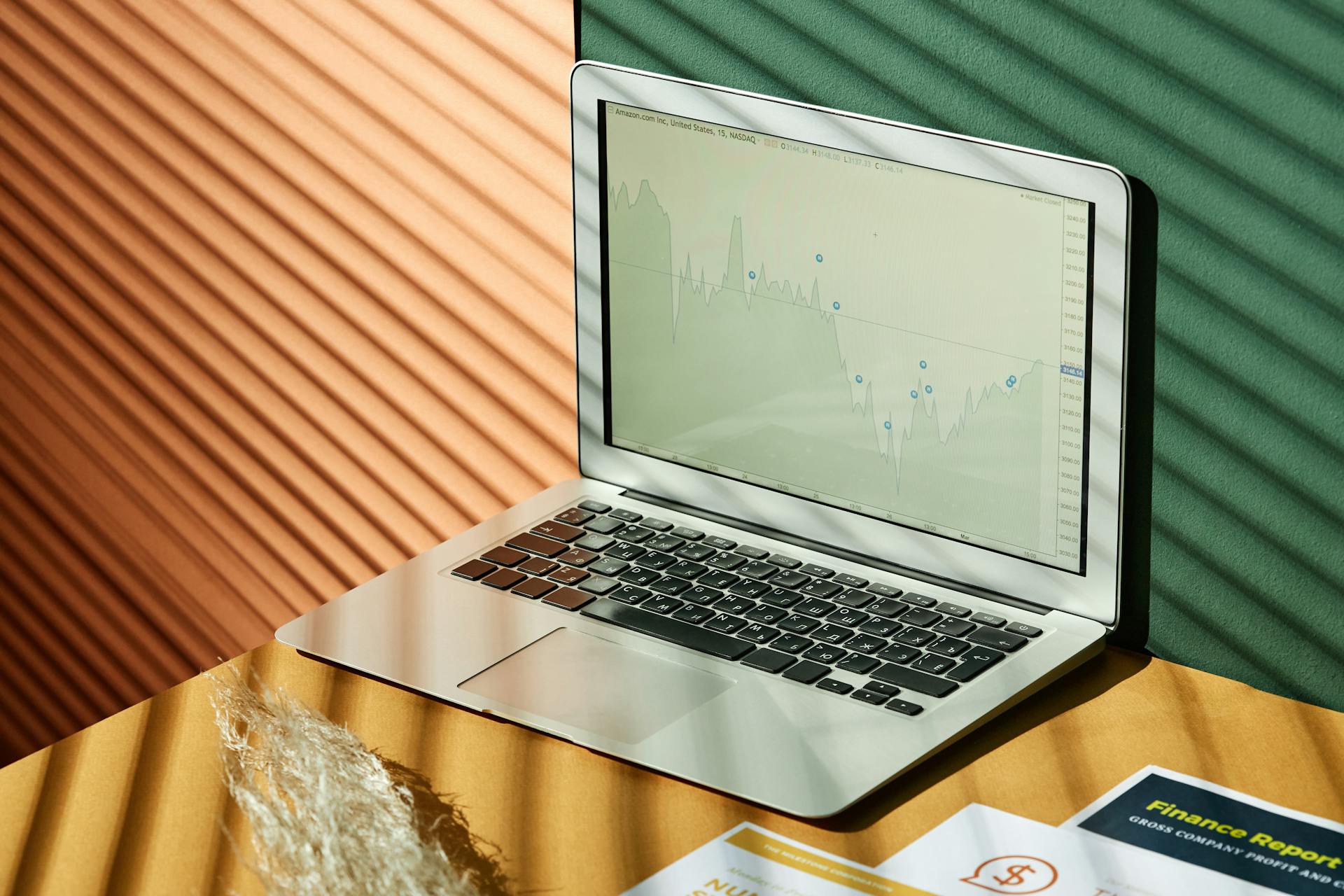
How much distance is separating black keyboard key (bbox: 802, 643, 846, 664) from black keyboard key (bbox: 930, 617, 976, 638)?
71 millimetres

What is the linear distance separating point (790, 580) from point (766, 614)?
48mm

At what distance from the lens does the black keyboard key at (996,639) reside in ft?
3.53

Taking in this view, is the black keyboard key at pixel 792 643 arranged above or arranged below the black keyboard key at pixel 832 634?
below

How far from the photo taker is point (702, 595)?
46.0 inches

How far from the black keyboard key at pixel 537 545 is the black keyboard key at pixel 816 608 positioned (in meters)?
0.21

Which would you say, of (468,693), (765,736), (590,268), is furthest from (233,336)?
(765,736)

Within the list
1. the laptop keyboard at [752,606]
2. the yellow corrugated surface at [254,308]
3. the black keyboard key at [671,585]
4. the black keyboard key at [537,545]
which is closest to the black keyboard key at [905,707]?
the laptop keyboard at [752,606]

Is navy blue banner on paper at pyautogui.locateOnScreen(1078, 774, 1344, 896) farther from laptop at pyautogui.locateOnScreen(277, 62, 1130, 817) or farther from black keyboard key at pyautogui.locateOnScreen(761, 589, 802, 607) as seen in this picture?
black keyboard key at pyautogui.locateOnScreen(761, 589, 802, 607)

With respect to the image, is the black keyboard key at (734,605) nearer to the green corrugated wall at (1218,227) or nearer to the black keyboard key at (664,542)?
the black keyboard key at (664,542)

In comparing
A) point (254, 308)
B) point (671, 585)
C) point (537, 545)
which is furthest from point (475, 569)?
point (254, 308)

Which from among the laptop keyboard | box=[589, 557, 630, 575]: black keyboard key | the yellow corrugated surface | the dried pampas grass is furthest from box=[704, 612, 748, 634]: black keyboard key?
the yellow corrugated surface

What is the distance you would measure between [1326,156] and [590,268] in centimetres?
57

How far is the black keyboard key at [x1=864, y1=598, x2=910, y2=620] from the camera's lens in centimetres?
112

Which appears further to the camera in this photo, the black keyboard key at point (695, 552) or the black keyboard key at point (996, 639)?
the black keyboard key at point (695, 552)
